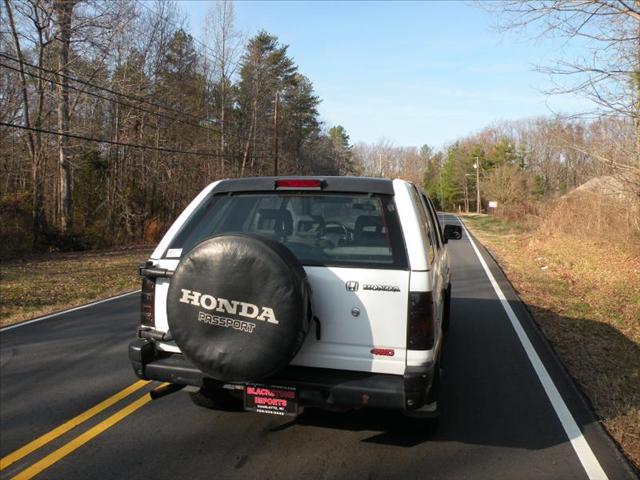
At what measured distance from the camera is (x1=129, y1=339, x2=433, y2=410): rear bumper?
119 inches

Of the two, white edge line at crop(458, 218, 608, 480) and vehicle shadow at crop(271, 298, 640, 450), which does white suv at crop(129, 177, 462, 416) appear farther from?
white edge line at crop(458, 218, 608, 480)

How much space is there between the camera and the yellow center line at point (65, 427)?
11.4 ft

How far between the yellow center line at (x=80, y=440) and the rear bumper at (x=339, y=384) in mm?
845

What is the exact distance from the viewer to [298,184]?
12.2 feet

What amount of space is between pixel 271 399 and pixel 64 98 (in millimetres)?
21086

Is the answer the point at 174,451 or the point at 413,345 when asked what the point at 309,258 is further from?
the point at 174,451

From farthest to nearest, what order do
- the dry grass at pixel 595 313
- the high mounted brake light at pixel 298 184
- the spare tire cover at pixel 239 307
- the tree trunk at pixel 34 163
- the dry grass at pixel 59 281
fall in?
the tree trunk at pixel 34 163, the dry grass at pixel 59 281, the dry grass at pixel 595 313, the high mounted brake light at pixel 298 184, the spare tire cover at pixel 239 307

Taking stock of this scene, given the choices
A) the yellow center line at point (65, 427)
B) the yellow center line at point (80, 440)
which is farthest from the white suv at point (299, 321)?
the yellow center line at point (65, 427)

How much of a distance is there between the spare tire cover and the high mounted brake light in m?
0.76

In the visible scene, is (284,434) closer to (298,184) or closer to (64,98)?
(298,184)

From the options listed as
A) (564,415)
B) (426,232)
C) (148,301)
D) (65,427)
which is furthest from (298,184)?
(564,415)

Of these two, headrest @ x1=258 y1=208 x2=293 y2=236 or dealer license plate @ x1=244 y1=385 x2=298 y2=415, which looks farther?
headrest @ x1=258 y1=208 x2=293 y2=236

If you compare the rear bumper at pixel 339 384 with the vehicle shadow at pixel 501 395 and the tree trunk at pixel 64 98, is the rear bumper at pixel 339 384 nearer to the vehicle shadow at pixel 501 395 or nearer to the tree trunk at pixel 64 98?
the vehicle shadow at pixel 501 395

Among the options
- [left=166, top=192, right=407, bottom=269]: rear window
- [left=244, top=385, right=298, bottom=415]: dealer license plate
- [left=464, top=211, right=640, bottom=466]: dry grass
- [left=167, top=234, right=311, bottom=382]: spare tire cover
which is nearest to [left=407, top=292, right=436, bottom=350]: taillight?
[left=166, top=192, right=407, bottom=269]: rear window
